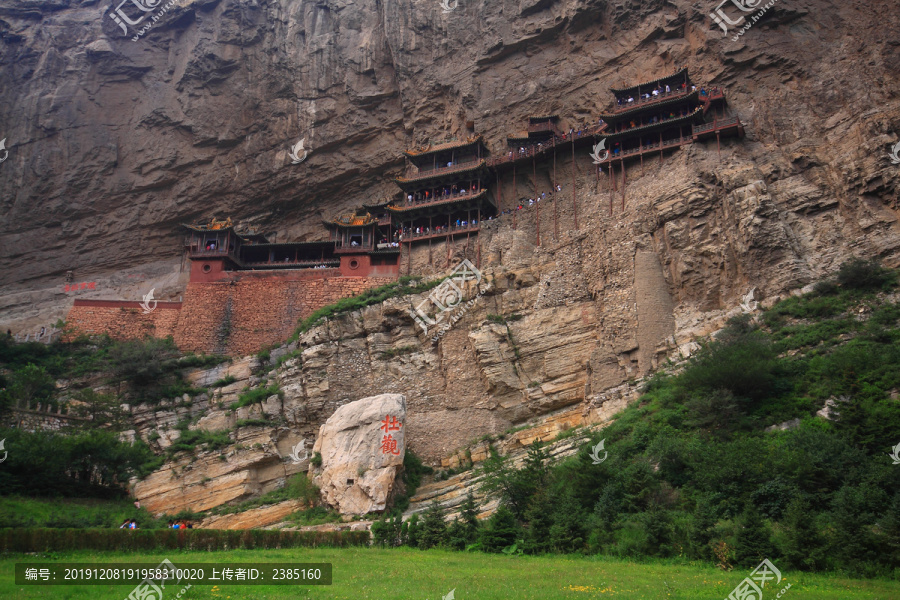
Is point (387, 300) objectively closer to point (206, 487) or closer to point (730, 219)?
point (206, 487)

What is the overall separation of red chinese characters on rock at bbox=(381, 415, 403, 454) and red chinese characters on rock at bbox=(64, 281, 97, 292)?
29.2 metres

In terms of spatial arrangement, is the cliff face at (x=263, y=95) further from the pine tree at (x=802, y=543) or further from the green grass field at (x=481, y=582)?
the green grass field at (x=481, y=582)

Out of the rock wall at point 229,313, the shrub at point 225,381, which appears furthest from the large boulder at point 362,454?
the rock wall at point 229,313

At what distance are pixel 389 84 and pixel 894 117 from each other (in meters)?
27.7

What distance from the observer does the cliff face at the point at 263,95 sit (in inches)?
1502

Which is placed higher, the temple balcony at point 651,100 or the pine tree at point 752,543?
the temple balcony at point 651,100

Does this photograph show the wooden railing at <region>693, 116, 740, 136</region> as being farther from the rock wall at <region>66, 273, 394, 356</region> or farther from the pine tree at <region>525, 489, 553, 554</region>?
the pine tree at <region>525, 489, 553, 554</region>

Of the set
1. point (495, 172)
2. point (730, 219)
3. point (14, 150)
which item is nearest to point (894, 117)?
point (730, 219)

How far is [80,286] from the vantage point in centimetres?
4588

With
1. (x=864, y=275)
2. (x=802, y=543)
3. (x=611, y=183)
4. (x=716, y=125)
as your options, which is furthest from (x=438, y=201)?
(x=802, y=543)

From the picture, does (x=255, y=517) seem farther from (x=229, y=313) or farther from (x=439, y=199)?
(x=439, y=199)

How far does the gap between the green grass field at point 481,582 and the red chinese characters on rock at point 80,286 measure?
35163 mm

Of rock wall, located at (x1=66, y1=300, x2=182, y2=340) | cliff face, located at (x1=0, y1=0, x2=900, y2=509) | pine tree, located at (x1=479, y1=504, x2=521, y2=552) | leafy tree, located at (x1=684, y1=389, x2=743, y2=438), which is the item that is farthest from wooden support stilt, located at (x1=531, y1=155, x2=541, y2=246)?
rock wall, located at (x1=66, y1=300, x2=182, y2=340)

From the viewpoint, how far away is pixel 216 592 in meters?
11.3
